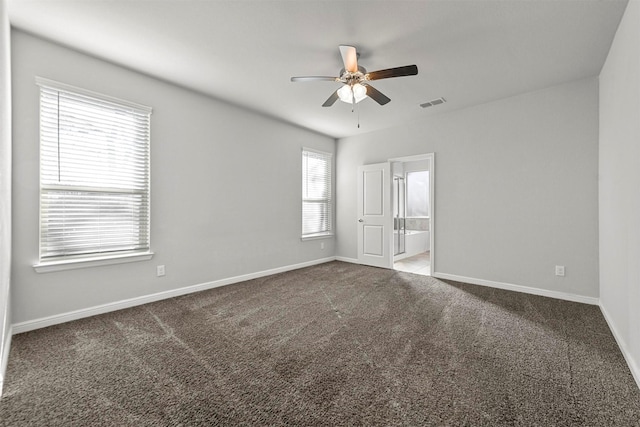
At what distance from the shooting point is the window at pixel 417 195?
8117 millimetres

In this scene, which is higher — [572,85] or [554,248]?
[572,85]

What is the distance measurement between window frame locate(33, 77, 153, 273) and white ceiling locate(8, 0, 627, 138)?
0.41 meters

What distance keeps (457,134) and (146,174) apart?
14.3 feet

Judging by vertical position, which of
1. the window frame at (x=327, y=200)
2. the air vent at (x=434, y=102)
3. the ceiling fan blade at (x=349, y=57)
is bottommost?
the window frame at (x=327, y=200)

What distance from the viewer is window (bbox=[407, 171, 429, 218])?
8117mm

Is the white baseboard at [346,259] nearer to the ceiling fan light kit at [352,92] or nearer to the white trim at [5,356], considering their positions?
the ceiling fan light kit at [352,92]

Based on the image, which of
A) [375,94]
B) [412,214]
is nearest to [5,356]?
[375,94]

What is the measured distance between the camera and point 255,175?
14.4 feet

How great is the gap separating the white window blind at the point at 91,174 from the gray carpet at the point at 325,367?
806mm

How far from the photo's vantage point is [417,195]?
820 centimetres

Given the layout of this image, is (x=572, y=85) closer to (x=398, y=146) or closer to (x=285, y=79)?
(x=398, y=146)

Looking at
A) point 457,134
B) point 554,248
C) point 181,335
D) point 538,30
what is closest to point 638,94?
point 538,30

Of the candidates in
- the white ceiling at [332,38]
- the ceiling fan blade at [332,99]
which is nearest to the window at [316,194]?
the white ceiling at [332,38]

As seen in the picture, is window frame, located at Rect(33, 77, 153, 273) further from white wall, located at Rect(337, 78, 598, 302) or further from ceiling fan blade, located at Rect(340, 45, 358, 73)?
white wall, located at Rect(337, 78, 598, 302)
